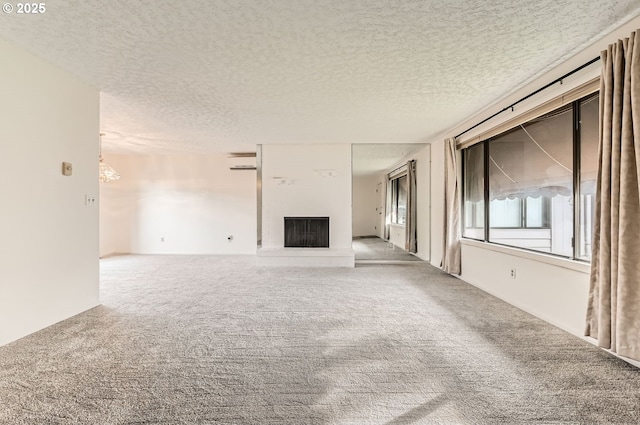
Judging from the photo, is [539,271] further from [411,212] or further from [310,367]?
[411,212]

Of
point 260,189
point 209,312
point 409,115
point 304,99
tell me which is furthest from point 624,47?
point 260,189

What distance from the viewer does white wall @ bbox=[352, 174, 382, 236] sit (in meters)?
8.74

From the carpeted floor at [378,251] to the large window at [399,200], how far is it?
0.78 metres

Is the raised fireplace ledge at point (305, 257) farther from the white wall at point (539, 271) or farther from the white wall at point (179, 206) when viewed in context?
the white wall at point (539, 271)

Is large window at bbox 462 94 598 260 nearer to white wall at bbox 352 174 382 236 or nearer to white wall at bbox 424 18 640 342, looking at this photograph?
white wall at bbox 424 18 640 342

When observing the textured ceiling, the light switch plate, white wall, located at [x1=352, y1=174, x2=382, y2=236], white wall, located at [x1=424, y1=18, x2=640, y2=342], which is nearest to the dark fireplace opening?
the textured ceiling

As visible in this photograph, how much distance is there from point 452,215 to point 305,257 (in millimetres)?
2720

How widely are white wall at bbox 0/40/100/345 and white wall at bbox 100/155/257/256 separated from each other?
3.77 meters

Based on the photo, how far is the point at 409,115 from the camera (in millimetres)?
3939

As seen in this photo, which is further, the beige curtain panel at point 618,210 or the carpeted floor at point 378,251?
the carpeted floor at point 378,251

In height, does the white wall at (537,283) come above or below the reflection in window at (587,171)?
below

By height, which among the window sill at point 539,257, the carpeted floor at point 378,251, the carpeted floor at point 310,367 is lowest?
the carpeted floor at point 310,367

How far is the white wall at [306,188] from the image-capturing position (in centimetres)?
573

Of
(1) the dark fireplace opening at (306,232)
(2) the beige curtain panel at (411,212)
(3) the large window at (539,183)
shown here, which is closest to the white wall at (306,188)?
(1) the dark fireplace opening at (306,232)
